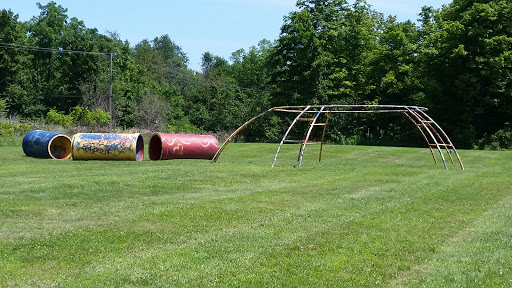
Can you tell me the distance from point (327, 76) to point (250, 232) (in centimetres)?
4092

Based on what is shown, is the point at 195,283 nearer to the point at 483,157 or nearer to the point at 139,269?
the point at 139,269

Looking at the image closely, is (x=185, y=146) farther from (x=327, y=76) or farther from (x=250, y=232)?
(x=327, y=76)

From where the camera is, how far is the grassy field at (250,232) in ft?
19.1

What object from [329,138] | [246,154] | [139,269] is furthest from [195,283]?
[329,138]

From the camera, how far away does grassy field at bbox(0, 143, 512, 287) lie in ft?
19.1

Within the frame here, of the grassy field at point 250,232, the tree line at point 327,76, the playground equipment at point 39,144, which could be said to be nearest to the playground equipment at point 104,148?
the playground equipment at point 39,144

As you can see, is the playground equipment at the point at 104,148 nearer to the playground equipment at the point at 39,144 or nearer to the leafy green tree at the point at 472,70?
the playground equipment at the point at 39,144

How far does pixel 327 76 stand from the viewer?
156 feet

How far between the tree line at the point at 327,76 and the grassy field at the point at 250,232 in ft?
88.4

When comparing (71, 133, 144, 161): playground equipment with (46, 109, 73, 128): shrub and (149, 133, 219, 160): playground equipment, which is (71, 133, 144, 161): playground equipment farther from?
(46, 109, 73, 128): shrub

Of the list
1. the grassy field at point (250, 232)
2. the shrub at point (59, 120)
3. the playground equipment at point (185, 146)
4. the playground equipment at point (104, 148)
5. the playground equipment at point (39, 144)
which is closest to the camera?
the grassy field at point (250, 232)

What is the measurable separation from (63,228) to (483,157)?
A: 23.7 metres

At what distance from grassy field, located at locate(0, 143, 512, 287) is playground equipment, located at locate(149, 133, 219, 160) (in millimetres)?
7621

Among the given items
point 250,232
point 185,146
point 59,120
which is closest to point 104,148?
point 185,146
